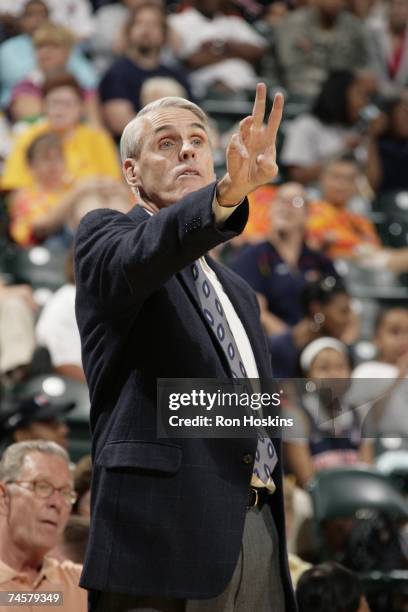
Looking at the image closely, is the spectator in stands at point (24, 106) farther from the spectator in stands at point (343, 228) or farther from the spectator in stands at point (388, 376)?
the spectator in stands at point (388, 376)

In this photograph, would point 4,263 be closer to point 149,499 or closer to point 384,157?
point 384,157

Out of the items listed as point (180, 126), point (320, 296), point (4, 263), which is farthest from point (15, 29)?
point (180, 126)

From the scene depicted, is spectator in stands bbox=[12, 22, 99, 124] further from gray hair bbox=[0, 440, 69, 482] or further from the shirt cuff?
the shirt cuff

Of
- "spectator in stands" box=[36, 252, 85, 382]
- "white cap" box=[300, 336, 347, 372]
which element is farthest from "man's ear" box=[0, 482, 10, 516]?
"spectator in stands" box=[36, 252, 85, 382]

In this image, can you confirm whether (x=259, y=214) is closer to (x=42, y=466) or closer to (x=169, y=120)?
(x=42, y=466)

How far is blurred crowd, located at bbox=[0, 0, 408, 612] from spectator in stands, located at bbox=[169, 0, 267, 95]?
0.04 feet

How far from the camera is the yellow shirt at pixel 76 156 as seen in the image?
6891 mm

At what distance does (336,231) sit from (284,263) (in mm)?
1061

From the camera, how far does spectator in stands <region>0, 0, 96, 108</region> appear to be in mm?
7777

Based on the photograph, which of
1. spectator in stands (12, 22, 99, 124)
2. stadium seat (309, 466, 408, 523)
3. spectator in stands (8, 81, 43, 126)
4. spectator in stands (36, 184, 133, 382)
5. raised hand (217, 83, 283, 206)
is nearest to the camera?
raised hand (217, 83, 283, 206)

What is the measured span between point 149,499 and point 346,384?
1.38 ft

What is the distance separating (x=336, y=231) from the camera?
7363 mm

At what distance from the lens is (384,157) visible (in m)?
8.05

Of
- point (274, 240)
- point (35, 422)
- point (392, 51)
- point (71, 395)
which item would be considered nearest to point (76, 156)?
point (274, 240)
